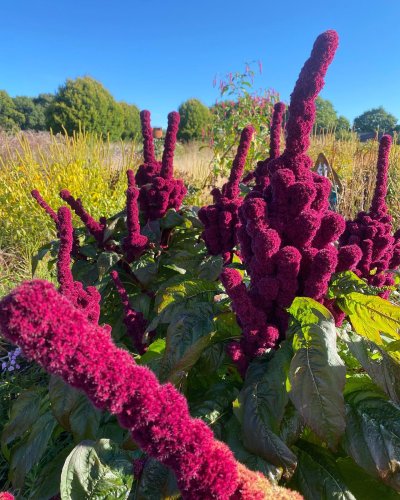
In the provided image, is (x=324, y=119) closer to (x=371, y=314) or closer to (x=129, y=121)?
(x=129, y=121)

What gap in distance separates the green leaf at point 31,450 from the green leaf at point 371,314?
101 centimetres

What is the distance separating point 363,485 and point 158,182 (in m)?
1.58

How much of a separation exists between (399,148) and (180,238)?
30.8 ft

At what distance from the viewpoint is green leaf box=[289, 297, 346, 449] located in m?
0.86

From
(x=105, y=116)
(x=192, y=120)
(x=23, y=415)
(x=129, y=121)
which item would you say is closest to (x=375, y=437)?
(x=23, y=415)

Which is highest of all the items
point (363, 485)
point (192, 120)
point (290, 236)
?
point (192, 120)

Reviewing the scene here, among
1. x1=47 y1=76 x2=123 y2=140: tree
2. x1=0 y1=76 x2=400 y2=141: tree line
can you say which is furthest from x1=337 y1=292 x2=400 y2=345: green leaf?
x1=47 y1=76 x2=123 y2=140: tree

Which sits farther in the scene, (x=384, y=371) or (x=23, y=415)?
(x=23, y=415)

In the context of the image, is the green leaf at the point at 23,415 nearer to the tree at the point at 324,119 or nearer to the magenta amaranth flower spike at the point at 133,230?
the magenta amaranth flower spike at the point at 133,230

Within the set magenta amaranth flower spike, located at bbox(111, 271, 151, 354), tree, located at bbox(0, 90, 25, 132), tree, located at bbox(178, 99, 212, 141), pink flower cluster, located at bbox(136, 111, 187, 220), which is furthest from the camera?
tree, located at bbox(0, 90, 25, 132)

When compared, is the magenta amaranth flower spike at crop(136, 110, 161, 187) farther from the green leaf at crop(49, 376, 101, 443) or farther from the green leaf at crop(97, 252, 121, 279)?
the green leaf at crop(49, 376, 101, 443)

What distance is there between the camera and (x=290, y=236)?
1098 millimetres

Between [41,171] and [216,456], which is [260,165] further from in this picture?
[41,171]

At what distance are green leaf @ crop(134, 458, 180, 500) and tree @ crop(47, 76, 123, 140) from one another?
1896cm
